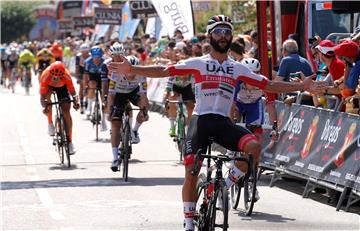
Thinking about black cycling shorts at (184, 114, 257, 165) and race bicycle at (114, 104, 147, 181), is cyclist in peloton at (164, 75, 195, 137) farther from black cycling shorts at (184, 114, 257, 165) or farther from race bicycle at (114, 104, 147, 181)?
black cycling shorts at (184, 114, 257, 165)

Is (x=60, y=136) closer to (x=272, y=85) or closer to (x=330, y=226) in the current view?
(x=330, y=226)

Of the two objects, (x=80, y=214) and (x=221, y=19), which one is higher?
(x=221, y=19)

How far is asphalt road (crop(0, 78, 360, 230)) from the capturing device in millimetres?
11430

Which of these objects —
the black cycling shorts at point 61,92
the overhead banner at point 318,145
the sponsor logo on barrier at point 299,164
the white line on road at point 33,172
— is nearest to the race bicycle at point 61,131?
the black cycling shorts at point 61,92

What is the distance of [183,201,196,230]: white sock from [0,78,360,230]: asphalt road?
4.65ft

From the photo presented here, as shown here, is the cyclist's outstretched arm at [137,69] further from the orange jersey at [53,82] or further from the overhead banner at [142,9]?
the overhead banner at [142,9]

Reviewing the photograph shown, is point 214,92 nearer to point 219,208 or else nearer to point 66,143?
point 219,208

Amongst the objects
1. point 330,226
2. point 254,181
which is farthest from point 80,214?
point 330,226

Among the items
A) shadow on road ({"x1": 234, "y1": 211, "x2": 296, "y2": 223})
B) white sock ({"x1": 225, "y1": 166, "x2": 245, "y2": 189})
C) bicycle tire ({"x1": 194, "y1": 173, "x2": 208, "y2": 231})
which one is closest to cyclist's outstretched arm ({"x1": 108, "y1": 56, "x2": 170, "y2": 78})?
bicycle tire ({"x1": 194, "y1": 173, "x2": 208, "y2": 231})

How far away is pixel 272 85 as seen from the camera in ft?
31.9

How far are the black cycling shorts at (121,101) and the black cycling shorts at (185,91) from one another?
5.71ft

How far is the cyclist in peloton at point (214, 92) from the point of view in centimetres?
959

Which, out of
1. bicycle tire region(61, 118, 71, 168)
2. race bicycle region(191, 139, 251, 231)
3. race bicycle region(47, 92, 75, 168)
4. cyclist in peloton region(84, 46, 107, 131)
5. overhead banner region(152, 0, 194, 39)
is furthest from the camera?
overhead banner region(152, 0, 194, 39)

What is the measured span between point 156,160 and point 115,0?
5282cm
